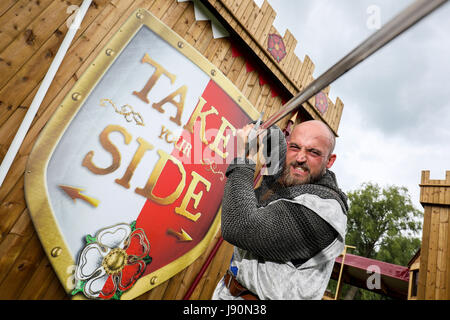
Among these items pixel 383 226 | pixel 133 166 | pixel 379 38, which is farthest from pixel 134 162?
pixel 383 226

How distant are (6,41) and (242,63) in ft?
5.51

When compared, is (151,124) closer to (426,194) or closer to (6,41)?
(6,41)

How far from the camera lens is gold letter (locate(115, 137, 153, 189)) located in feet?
4.69

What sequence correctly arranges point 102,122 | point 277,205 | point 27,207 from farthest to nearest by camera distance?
point 102,122 → point 27,207 → point 277,205

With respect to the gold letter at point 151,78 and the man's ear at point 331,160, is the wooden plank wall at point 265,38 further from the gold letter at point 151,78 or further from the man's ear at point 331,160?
the man's ear at point 331,160

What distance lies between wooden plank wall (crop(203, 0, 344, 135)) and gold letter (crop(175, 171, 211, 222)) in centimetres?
121

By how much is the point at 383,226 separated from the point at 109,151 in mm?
17391

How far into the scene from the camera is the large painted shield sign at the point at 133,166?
1.22 m

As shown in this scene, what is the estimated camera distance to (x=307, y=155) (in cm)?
124

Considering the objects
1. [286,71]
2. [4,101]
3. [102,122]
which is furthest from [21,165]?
[286,71]

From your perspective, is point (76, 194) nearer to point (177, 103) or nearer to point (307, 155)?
point (177, 103)

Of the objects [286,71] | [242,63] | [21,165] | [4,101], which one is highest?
[286,71]

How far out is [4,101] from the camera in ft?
3.82

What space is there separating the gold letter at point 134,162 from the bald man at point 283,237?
691 millimetres
